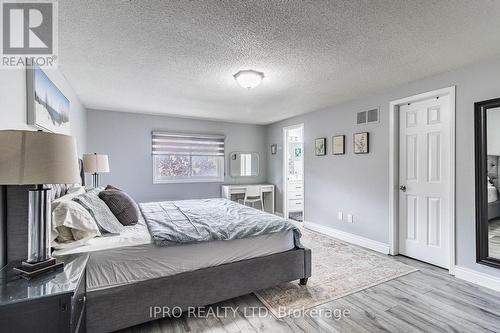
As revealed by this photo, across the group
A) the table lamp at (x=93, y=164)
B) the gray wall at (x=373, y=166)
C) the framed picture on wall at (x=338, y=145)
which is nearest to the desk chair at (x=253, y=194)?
the gray wall at (x=373, y=166)

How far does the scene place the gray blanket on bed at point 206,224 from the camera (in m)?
2.04

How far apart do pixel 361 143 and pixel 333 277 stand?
2087 mm

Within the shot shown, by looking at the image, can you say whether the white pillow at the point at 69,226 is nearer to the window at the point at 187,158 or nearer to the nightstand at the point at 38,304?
the nightstand at the point at 38,304

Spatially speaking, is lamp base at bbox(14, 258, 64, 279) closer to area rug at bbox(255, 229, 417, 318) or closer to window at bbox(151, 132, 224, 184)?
area rug at bbox(255, 229, 417, 318)

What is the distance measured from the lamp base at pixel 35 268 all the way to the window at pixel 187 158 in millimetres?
3850

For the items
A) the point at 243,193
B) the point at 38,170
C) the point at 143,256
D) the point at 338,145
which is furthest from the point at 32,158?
the point at 243,193

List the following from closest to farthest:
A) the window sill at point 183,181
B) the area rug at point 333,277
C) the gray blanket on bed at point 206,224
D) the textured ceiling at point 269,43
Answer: the textured ceiling at point 269,43, the gray blanket on bed at point 206,224, the area rug at point 333,277, the window sill at point 183,181

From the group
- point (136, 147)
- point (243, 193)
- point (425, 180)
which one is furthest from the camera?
point (243, 193)

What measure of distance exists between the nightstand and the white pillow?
0.45 metres

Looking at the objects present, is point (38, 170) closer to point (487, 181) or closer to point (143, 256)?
point (143, 256)

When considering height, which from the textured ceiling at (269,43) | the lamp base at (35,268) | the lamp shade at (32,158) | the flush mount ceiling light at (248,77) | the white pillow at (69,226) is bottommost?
the lamp base at (35,268)

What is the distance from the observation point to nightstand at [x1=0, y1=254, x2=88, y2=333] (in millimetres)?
1071

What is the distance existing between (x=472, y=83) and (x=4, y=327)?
4080 mm

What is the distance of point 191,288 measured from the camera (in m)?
2.03
